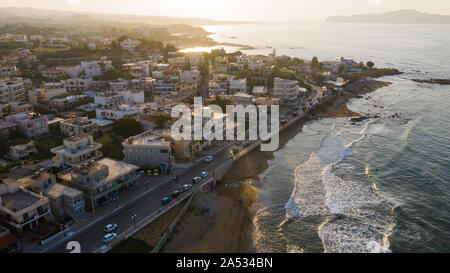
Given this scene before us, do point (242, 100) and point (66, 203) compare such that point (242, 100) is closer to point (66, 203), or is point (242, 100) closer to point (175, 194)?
point (175, 194)

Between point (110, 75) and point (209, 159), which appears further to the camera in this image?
point (110, 75)

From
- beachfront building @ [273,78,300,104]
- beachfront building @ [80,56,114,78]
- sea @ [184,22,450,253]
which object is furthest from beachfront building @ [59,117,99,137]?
beachfront building @ [273,78,300,104]

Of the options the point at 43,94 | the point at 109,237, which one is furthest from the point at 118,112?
the point at 109,237

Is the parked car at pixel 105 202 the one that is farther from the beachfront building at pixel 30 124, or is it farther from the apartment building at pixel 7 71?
the apartment building at pixel 7 71

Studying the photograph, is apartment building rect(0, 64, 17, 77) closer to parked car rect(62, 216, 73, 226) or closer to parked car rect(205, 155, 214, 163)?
parked car rect(205, 155, 214, 163)

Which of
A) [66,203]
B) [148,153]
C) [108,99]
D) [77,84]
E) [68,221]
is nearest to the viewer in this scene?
[68,221]

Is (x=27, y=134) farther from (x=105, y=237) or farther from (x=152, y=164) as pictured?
(x=105, y=237)

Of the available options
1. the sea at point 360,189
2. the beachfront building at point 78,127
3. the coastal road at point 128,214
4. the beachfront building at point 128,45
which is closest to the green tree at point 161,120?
the beachfront building at point 78,127
